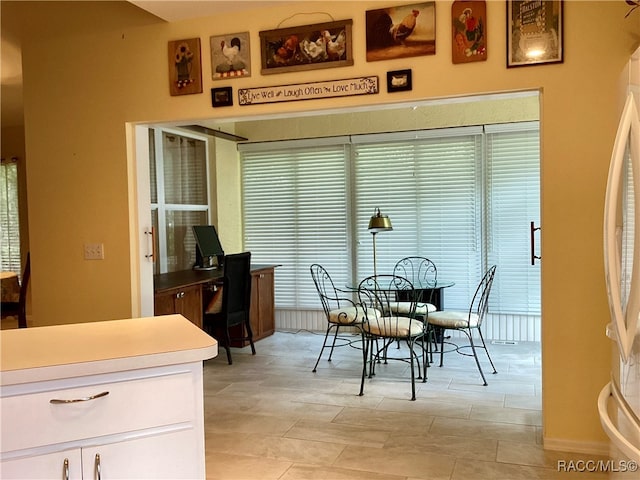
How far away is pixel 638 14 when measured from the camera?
258 centimetres

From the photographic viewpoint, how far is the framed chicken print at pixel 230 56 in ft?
10.7

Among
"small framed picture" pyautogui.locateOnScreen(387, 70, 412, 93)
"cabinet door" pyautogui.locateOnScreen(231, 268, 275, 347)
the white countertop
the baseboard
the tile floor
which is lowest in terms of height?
the tile floor

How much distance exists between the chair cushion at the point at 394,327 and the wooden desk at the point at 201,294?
155 cm

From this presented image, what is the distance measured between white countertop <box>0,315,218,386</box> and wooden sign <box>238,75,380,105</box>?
173cm

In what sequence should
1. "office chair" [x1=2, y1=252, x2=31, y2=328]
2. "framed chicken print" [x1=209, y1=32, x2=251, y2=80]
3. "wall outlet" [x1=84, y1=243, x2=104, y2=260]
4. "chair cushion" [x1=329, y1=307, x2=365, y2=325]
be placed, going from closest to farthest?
"framed chicken print" [x1=209, y1=32, x2=251, y2=80]
"wall outlet" [x1=84, y1=243, x2=104, y2=260]
"chair cushion" [x1=329, y1=307, x2=365, y2=325]
"office chair" [x1=2, y1=252, x2=31, y2=328]

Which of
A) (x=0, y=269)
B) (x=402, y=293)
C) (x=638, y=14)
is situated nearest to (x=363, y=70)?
(x=638, y=14)

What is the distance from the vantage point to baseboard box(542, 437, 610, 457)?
2717 millimetres

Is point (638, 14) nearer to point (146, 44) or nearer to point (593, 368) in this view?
point (593, 368)

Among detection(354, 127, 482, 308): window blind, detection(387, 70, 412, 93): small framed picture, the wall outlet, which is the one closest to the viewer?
detection(387, 70, 412, 93): small framed picture

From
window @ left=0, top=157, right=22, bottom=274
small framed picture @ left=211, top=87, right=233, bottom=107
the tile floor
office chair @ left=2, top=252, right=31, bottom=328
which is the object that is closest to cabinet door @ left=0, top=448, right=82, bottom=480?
the tile floor

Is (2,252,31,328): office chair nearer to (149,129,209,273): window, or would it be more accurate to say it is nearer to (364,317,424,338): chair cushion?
(149,129,209,273): window

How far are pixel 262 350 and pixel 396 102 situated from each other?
306 cm

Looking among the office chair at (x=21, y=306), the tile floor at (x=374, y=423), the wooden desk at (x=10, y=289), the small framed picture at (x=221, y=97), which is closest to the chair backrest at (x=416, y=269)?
the tile floor at (x=374, y=423)

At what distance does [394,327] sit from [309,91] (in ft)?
5.89
